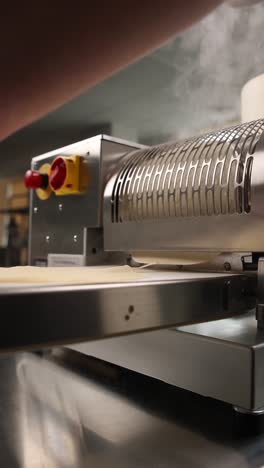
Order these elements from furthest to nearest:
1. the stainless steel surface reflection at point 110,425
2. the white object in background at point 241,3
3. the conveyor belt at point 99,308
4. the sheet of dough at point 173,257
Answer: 1. the white object in background at point 241,3
2. the sheet of dough at point 173,257
3. the stainless steel surface reflection at point 110,425
4. the conveyor belt at point 99,308

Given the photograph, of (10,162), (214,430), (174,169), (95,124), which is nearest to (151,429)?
(214,430)

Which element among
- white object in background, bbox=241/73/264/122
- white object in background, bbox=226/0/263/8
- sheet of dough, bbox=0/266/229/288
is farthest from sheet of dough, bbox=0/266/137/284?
white object in background, bbox=226/0/263/8

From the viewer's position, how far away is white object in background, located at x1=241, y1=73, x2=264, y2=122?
753mm

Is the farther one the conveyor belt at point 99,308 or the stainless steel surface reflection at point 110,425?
the stainless steel surface reflection at point 110,425

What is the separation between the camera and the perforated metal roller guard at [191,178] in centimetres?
60

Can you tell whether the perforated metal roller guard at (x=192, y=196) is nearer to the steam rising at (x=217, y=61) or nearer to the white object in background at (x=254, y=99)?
the white object in background at (x=254, y=99)

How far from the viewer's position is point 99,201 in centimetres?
83

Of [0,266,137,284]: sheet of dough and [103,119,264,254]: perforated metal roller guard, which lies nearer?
[0,266,137,284]: sheet of dough

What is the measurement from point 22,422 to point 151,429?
0.15m

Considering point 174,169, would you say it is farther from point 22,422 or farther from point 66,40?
point 22,422

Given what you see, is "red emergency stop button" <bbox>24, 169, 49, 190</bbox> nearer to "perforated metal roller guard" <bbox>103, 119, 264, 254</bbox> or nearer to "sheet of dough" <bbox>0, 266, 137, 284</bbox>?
"perforated metal roller guard" <bbox>103, 119, 264, 254</bbox>

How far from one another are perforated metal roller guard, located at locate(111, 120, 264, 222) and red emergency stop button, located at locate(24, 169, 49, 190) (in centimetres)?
20

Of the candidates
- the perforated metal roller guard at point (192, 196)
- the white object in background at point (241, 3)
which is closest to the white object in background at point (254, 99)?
the perforated metal roller guard at point (192, 196)

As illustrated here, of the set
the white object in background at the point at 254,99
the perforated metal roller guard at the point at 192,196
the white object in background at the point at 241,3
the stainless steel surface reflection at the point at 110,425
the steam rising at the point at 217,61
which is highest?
the white object in background at the point at 241,3
